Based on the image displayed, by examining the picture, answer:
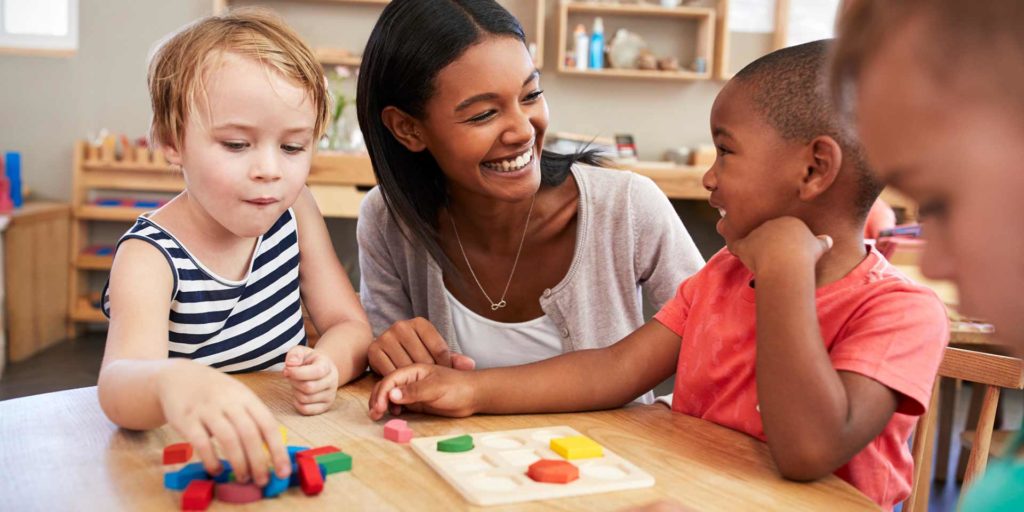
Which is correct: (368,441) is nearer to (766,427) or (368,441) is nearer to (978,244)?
(766,427)

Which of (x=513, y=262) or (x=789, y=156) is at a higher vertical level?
(x=789, y=156)

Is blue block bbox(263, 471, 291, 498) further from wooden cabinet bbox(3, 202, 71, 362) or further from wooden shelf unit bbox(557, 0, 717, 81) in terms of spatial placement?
wooden shelf unit bbox(557, 0, 717, 81)

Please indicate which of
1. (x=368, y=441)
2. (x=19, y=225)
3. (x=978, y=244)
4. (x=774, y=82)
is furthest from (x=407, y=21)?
(x=19, y=225)

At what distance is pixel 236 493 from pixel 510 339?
3.10 feet

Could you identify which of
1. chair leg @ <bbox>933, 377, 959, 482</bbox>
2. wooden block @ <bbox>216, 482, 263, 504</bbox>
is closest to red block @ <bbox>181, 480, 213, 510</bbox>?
wooden block @ <bbox>216, 482, 263, 504</bbox>

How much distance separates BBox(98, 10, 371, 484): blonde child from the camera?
1.10m

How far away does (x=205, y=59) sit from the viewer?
1.21 m

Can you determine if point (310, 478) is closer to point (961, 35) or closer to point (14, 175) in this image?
point (961, 35)

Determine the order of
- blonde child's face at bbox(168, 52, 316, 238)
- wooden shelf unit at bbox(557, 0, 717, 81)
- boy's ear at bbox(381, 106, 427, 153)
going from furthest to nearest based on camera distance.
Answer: wooden shelf unit at bbox(557, 0, 717, 81), boy's ear at bbox(381, 106, 427, 153), blonde child's face at bbox(168, 52, 316, 238)

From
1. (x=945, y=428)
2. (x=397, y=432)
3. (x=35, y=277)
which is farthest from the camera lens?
(x=35, y=277)

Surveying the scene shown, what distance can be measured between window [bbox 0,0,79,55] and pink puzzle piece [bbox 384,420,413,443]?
4.50m

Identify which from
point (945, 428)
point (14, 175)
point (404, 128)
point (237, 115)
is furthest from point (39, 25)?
point (945, 428)

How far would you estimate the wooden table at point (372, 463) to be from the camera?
2.68 ft

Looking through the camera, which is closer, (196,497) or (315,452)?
(196,497)
